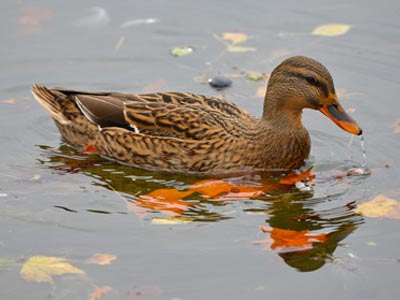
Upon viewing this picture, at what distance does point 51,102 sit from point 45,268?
332 cm

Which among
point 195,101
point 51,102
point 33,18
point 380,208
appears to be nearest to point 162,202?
point 195,101

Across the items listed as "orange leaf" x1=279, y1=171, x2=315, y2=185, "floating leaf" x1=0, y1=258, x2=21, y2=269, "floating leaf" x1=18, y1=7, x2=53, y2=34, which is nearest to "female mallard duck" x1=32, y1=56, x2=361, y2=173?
"orange leaf" x1=279, y1=171, x2=315, y2=185

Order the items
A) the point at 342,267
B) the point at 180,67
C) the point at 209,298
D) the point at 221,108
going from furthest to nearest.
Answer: the point at 180,67
the point at 221,108
the point at 342,267
the point at 209,298

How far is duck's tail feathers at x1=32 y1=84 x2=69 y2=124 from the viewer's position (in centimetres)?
1002

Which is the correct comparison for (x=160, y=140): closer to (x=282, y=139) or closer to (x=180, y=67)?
(x=282, y=139)

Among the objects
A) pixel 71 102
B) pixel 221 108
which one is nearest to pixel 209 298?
pixel 221 108

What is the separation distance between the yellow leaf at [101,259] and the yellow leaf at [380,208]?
8.39 feet

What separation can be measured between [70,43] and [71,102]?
89.4 inches

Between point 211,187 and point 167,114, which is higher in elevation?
point 167,114

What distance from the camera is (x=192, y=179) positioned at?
30.2ft

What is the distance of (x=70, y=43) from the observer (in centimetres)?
1210

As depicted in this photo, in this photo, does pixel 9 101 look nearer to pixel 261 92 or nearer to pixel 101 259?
pixel 261 92

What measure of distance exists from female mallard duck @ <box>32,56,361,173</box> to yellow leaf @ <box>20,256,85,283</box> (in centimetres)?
240

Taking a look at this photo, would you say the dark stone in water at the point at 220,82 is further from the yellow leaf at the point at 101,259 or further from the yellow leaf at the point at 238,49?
the yellow leaf at the point at 101,259
